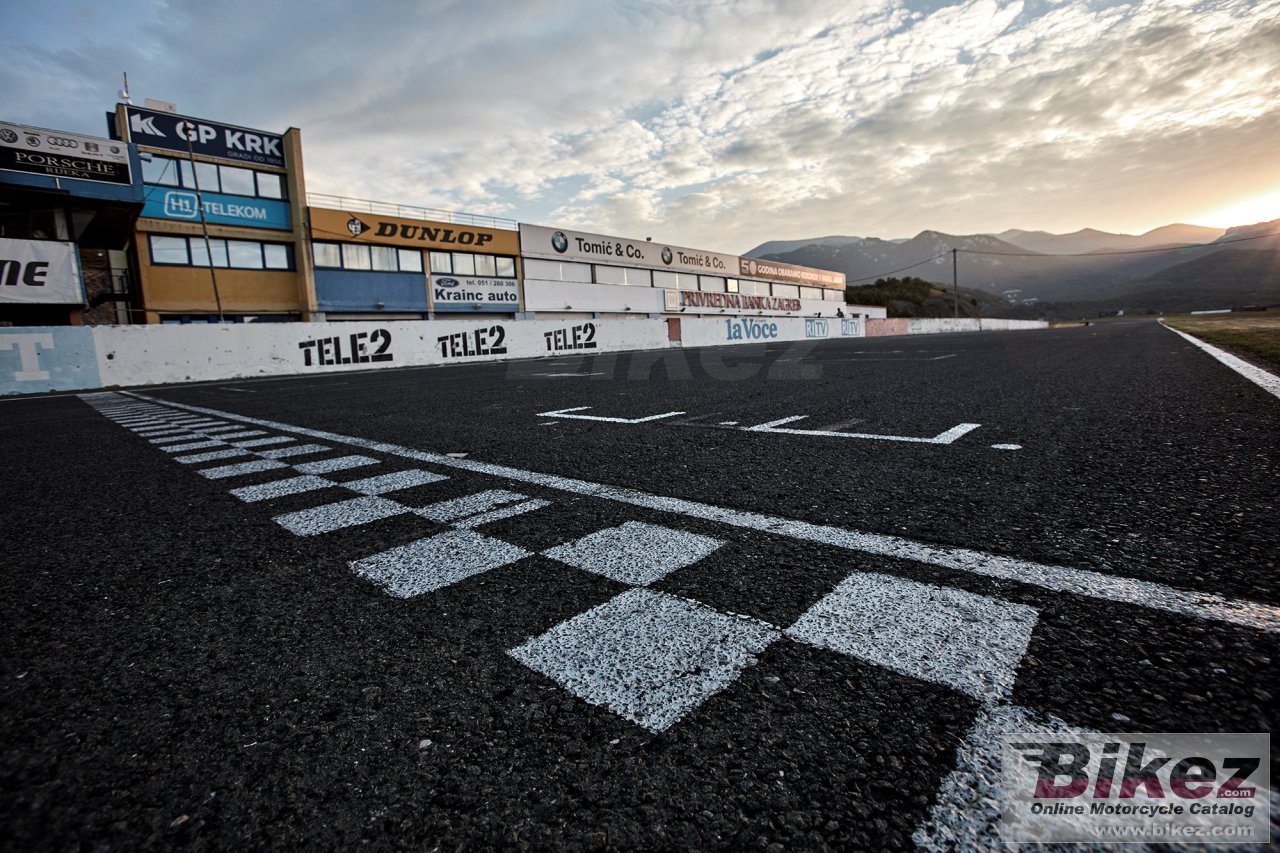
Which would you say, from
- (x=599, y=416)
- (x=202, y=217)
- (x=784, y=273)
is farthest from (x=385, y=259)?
(x=784, y=273)

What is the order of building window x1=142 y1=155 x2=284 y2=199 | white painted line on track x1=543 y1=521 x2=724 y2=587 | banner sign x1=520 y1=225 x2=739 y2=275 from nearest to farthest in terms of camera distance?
white painted line on track x1=543 y1=521 x2=724 y2=587, building window x1=142 y1=155 x2=284 y2=199, banner sign x1=520 y1=225 x2=739 y2=275

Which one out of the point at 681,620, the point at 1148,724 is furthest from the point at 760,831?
the point at 1148,724

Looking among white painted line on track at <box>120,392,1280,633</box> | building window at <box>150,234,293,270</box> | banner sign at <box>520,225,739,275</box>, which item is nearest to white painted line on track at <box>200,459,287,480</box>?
white painted line on track at <box>120,392,1280,633</box>

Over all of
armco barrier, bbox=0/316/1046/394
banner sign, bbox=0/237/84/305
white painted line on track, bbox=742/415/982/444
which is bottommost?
white painted line on track, bbox=742/415/982/444

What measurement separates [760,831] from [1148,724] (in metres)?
0.81

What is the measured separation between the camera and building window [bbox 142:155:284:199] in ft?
88.8

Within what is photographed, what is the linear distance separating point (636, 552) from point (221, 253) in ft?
114

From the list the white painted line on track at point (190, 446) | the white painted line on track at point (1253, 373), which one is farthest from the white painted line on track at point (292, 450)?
the white painted line on track at point (1253, 373)

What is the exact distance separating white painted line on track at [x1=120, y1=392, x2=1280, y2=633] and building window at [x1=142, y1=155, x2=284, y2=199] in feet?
110

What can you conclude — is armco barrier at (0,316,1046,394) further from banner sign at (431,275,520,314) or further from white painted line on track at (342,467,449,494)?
white painted line on track at (342,467,449,494)

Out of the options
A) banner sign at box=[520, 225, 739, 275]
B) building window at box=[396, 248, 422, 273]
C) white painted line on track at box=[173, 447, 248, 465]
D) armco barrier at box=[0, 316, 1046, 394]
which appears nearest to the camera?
white painted line on track at box=[173, 447, 248, 465]

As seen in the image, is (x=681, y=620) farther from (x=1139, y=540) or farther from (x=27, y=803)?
(x=1139, y=540)

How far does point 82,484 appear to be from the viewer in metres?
3.90

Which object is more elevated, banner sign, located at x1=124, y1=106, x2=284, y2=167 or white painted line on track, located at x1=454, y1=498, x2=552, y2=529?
banner sign, located at x1=124, y1=106, x2=284, y2=167
